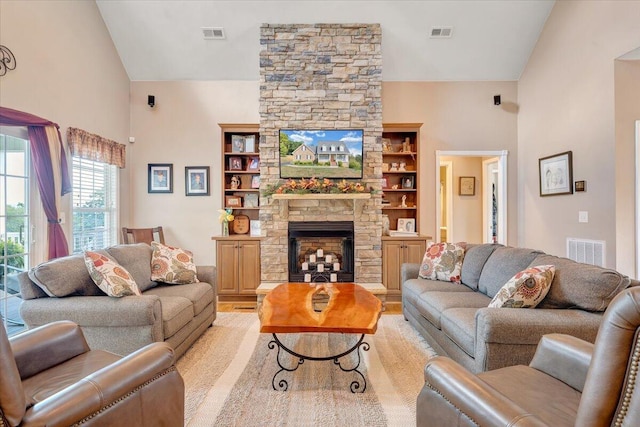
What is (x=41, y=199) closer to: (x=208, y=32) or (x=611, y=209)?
(x=208, y=32)

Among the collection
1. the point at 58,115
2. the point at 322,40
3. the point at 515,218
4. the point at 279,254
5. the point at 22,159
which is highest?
the point at 322,40

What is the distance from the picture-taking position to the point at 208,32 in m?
4.92

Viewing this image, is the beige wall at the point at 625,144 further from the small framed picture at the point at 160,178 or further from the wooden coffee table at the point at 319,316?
the small framed picture at the point at 160,178

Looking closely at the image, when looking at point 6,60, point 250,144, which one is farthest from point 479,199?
point 6,60

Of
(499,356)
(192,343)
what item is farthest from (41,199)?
(499,356)

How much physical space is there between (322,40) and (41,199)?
3934 millimetres

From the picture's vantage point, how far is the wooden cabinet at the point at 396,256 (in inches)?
192

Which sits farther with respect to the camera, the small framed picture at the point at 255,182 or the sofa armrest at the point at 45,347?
the small framed picture at the point at 255,182

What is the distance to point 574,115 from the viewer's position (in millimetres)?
4258

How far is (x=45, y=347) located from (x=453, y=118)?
5513 millimetres

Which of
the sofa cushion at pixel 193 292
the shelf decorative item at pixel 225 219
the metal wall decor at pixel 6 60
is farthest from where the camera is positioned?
the shelf decorative item at pixel 225 219

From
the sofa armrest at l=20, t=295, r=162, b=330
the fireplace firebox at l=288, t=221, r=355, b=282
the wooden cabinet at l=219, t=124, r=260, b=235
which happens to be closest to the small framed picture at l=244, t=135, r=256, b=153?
the wooden cabinet at l=219, t=124, r=260, b=235

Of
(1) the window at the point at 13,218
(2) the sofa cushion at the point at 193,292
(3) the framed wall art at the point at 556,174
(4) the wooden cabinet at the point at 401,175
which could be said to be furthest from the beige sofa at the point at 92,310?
(3) the framed wall art at the point at 556,174

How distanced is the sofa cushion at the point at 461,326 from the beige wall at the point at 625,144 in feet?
7.58
